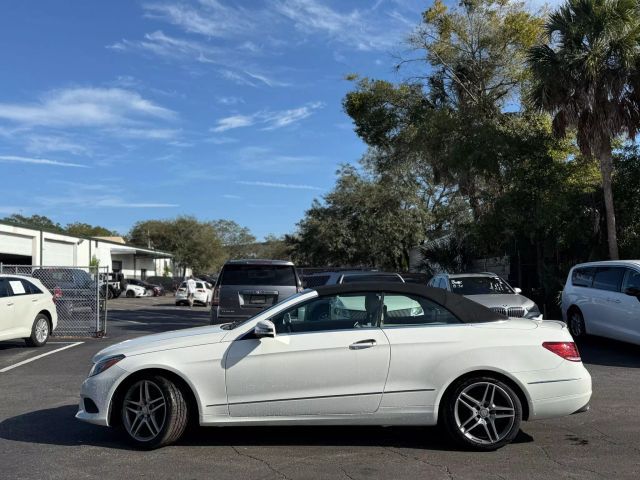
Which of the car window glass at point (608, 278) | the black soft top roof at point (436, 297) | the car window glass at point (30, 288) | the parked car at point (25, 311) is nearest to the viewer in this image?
the black soft top roof at point (436, 297)

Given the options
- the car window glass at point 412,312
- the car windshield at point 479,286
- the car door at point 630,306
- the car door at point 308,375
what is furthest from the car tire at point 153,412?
the car windshield at point 479,286

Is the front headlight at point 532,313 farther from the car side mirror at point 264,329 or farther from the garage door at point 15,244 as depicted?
the garage door at point 15,244

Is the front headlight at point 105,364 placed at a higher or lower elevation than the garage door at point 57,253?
lower

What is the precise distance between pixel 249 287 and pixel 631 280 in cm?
709

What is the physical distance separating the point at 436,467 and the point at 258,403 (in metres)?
1.64

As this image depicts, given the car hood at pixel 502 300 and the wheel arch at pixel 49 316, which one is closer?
the car hood at pixel 502 300

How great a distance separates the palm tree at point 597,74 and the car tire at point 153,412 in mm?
14235

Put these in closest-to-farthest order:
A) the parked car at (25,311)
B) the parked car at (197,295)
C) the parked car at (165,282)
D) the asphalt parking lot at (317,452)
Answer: the asphalt parking lot at (317,452) < the parked car at (25,311) < the parked car at (197,295) < the parked car at (165,282)

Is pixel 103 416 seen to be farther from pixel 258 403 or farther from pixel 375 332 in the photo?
pixel 375 332

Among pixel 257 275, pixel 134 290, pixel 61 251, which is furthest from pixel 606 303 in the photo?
pixel 61 251

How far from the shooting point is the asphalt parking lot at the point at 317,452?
519 centimetres

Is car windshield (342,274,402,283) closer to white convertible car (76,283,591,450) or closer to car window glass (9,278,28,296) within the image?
car window glass (9,278,28,296)

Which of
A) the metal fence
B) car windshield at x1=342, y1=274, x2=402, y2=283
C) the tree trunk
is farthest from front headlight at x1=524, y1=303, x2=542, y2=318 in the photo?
the metal fence

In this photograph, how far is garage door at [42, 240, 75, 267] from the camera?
42.2 m
